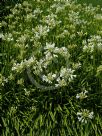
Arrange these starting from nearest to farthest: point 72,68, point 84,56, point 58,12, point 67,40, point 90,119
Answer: point 90,119
point 72,68
point 84,56
point 67,40
point 58,12

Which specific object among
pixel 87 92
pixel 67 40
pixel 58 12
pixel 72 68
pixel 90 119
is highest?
pixel 58 12

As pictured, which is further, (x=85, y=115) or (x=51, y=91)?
(x=51, y=91)

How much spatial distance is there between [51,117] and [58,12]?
368cm

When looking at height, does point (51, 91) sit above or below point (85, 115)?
above

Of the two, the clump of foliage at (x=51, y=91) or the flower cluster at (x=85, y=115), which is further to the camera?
the clump of foliage at (x=51, y=91)

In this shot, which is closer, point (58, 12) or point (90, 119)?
point (90, 119)

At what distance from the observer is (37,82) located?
Answer: 643cm

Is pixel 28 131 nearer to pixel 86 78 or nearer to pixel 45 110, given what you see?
pixel 45 110

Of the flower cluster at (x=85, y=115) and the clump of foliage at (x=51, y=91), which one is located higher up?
the clump of foliage at (x=51, y=91)

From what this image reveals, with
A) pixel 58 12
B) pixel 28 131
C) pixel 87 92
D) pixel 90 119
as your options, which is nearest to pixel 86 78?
pixel 87 92

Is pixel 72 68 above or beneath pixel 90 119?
above

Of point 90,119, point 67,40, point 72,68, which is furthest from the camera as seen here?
point 67,40

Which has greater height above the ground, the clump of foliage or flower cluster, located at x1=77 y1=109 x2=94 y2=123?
the clump of foliage

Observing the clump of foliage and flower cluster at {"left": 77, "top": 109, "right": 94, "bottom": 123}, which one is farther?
the clump of foliage
